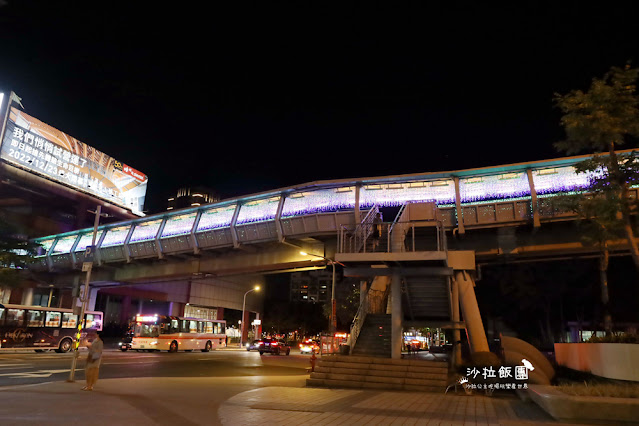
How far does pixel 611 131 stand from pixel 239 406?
1275 centimetres

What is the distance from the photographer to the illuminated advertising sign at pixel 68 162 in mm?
41969

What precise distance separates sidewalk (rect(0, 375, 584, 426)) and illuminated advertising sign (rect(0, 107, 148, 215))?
122 ft

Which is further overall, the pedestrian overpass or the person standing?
the pedestrian overpass

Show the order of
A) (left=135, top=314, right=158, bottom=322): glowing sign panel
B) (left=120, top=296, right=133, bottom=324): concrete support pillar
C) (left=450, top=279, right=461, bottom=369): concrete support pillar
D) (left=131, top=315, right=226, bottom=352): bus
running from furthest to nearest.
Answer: (left=120, top=296, right=133, bottom=324): concrete support pillar, (left=131, top=315, right=226, bottom=352): bus, (left=135, top=314, right=158, bottom=322): glowing sign panel, (left=450, top=279, right=461, bottom=369): concrete support pillar

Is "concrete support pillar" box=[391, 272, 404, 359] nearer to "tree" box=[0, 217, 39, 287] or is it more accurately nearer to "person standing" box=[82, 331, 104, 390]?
"person standing" box=[82, 331, 104, 390]

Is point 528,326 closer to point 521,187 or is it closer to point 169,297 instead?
point 521,187

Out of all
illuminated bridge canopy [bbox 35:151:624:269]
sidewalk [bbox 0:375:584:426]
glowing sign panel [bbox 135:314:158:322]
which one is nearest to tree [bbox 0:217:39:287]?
illuminated bridge canopy [bbox 35:151:624:269]

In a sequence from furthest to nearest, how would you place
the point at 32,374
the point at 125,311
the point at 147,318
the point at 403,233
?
the point at 125,311
the point at 147,318
the point at 403,233
the point at 32,374

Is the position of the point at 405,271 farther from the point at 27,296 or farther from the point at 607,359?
the point at 27,296

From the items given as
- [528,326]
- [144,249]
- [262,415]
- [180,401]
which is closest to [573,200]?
[262,415]

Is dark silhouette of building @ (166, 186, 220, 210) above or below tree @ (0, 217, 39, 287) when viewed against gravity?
above

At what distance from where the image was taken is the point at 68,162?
47969 millimetres

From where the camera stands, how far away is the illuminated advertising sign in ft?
138

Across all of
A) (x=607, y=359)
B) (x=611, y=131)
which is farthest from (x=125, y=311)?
(x=611, y=131)
